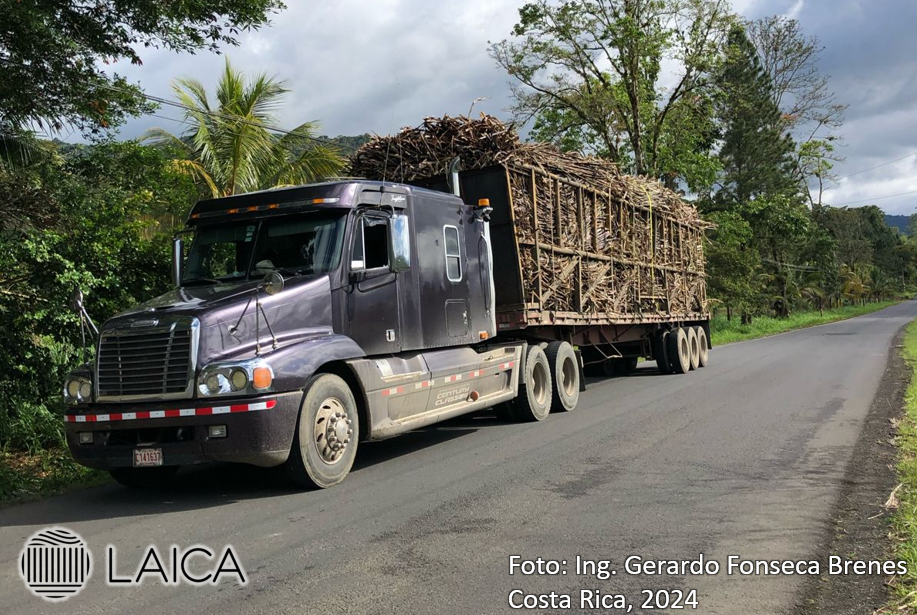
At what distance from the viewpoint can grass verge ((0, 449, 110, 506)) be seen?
7.35 m

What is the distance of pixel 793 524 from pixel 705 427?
426cm

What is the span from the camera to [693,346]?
18750mm

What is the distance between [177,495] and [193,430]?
943 millimetres

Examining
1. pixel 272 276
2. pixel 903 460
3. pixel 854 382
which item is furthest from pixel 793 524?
pixel 854 382

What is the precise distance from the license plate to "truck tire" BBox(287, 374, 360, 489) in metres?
A: 1.07

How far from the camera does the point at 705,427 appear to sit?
9672mm

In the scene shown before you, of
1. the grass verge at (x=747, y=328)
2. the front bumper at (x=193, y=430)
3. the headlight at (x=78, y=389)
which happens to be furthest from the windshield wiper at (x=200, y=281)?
the grass verge at (x=747, y=328)

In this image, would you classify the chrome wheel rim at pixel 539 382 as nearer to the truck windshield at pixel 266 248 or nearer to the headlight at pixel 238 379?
the truck windshield at pixel 266 248

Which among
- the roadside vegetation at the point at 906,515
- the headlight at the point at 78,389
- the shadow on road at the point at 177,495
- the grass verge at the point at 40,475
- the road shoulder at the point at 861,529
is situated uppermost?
the headlight at the point at 78,389

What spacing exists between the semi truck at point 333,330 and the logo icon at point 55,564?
0.99 meters

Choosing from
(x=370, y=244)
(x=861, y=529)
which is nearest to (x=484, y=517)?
(x=861, y=529)

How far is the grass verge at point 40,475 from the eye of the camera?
24.1 feet

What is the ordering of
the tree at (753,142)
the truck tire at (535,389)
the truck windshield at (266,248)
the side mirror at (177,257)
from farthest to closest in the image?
the tree at (753,142)
the truck tire at (535,389)
the side mirror at (177,257)
the truck windshield at (266,248)

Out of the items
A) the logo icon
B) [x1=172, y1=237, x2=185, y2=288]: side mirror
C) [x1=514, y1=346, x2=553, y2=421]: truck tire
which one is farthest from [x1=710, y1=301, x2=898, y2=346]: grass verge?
the logo icon
